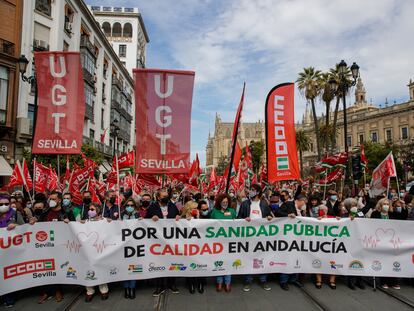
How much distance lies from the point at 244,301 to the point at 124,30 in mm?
63148

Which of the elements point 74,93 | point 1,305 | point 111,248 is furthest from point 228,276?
point 74,93

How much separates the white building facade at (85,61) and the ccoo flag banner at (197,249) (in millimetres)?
12710

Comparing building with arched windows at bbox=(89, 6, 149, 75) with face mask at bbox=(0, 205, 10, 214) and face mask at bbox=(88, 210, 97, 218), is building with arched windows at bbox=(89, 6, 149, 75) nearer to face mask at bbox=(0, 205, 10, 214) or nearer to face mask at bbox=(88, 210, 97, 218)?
face mask at bbox=(88, 210, 97, 218)

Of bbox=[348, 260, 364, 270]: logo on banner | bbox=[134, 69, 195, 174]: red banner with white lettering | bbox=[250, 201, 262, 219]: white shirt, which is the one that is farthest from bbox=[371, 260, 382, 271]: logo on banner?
bbox=[134, 69, 195, 174]: red banner with white lettering

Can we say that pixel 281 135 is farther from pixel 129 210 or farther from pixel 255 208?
pixel 129 210

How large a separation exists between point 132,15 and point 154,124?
60.6m

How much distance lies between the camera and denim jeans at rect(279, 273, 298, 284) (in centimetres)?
597

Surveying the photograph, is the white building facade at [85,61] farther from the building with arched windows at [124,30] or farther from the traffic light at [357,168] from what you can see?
the traffic light at [357,168]

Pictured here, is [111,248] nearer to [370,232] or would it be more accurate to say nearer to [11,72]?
[370,232]

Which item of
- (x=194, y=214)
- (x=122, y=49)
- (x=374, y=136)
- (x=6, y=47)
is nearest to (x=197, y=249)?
(x=194, y=214)

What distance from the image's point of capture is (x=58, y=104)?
7.11 meters

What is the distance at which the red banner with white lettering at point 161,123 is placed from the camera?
660 centimetres

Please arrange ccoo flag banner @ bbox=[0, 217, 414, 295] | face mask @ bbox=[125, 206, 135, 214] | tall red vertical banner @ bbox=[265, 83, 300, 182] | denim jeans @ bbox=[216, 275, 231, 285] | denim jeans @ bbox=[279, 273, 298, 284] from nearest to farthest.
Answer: ccoo flag banner @ bbox=[0, 217, 414, 295], denim jeans @ bbox=[216, 275, 231, 285], denim jeans @ bbox=[279, 273, 298, 284], face mask @ bbox=[125, 206, 135, 214], tall red vertical banner @ bbox=[265, 83, 300, 182]

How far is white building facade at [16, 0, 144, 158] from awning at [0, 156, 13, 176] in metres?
1.73
